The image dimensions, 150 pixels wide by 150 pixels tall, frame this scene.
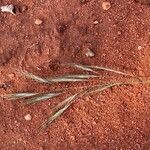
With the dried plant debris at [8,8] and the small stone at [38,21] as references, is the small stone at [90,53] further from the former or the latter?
the dried plant debris at [8,8]

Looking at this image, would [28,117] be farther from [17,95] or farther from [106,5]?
[106,5]

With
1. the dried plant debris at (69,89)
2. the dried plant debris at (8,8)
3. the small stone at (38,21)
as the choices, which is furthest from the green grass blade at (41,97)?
the dried plant debris at (8,8)

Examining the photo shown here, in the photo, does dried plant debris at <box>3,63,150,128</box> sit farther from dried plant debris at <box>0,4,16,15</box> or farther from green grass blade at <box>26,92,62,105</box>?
dried plant debris at <box>0,4,16,15</box>

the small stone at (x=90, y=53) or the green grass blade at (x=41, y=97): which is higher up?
the small stone at (x=90, y=53)

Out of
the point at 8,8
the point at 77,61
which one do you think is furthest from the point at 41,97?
the point at 8,8

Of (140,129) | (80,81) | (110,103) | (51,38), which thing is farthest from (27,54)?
(140,129)

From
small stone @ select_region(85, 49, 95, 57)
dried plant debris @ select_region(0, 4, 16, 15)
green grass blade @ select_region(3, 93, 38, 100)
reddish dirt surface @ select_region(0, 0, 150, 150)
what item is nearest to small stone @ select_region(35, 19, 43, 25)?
reddish dirt surface @ select_region(0, 0, 150, 150)

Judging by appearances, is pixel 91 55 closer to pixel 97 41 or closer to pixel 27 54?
pixel 97 41
